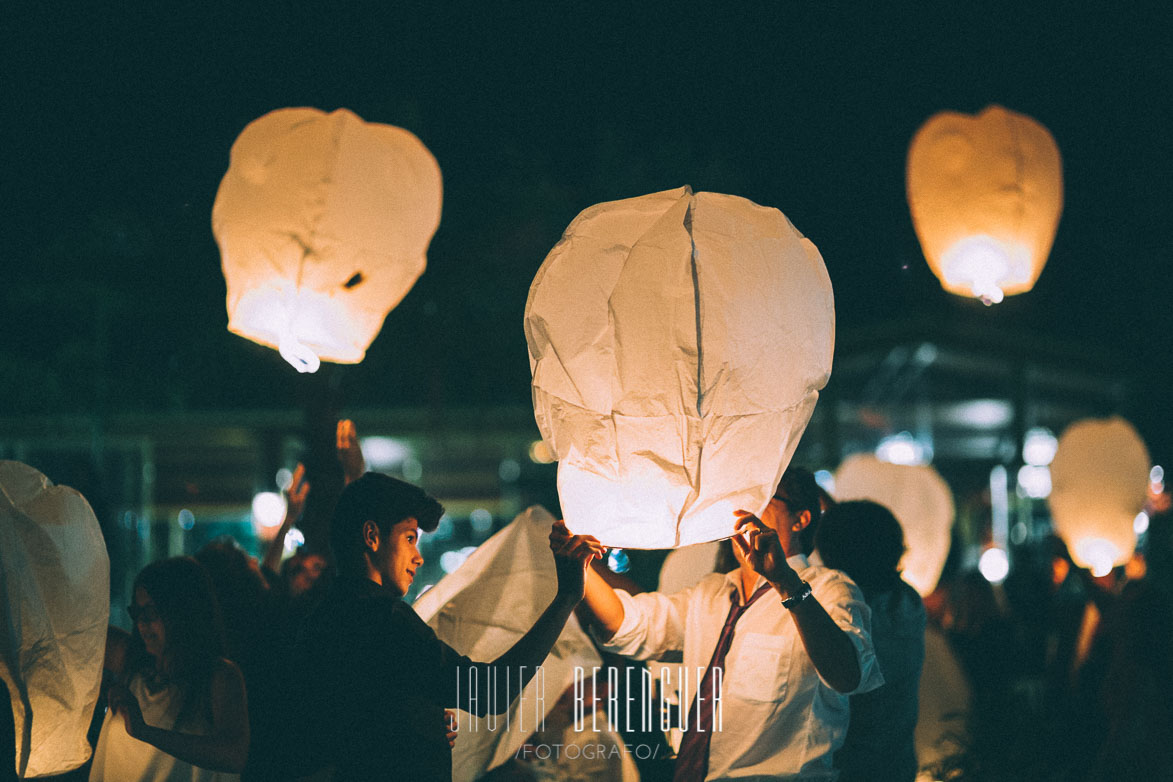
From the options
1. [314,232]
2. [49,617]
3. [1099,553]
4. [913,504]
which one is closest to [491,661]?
[49,617]

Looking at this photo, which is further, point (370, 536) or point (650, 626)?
point (650, 626)

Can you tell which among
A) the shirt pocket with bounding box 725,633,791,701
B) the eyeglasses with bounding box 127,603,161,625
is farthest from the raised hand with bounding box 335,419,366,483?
the shirt pocket with bounding box 725,633,791,701

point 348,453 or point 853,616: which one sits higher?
point 348,453

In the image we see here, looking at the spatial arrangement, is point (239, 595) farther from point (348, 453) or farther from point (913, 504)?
point (913, 504)

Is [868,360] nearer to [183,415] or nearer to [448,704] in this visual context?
[183,415]

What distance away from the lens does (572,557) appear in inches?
92.9

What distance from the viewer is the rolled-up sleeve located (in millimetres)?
2727

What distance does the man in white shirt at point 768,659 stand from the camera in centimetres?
235

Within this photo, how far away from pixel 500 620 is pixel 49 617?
119cm

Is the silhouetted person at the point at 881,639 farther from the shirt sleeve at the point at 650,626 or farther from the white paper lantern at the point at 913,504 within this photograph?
the white paper lantern at the point at 913,504

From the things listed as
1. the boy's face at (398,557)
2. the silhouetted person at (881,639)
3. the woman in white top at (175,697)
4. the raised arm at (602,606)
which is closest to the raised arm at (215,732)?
the woman in white top at (175,697)

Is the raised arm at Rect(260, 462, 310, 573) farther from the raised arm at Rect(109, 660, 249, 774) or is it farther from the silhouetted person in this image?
the silhouetted person

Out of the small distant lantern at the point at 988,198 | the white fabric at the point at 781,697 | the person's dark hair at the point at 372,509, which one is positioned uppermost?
the small distant lantern at the point at 988,198

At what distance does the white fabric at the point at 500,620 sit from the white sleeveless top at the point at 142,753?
2.21 feet
